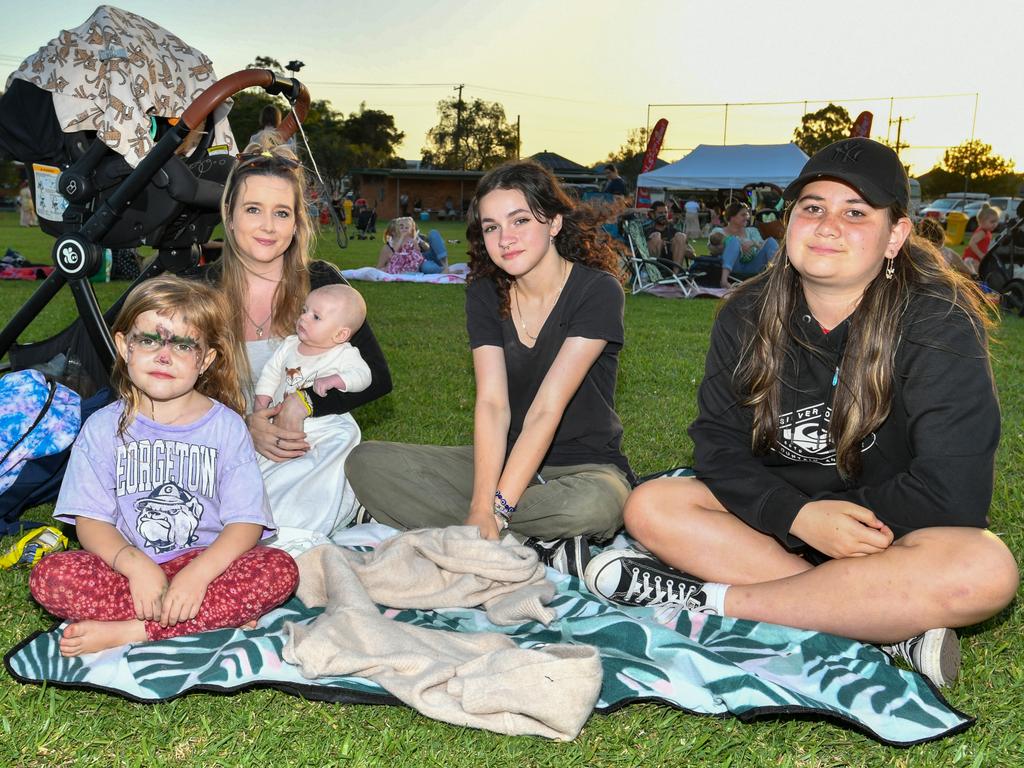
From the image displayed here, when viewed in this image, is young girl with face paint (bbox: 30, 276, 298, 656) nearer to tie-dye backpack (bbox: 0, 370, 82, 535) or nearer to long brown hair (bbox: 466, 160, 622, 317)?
tie-dye backpack (bbox: 0, 370, 82, 535)

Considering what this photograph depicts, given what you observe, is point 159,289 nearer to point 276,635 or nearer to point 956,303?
point 276,635

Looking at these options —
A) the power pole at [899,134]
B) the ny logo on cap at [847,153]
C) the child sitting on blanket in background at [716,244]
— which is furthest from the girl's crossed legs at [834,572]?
the power pole at [899,134]

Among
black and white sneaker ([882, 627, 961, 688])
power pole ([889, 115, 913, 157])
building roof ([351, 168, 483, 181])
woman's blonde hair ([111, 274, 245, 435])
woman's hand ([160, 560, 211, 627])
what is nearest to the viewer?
black and white sneaker ([882, 627, 961, 688])

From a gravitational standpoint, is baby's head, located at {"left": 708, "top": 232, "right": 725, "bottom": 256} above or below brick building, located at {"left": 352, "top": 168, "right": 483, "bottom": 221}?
below

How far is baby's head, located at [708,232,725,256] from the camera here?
51.0 ft

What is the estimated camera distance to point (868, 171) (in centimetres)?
264

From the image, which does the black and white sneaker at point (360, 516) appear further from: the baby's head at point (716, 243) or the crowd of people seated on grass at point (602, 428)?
the baby's head at point (716, 243)

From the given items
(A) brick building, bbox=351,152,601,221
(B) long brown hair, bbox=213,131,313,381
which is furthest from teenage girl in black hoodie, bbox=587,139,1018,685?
(A) brick building, bbox=351,152,601,221

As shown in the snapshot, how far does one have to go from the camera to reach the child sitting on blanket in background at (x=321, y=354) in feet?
11.6

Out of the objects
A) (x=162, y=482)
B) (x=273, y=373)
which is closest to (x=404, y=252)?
(x=273, y=373)

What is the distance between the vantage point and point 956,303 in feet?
8.79

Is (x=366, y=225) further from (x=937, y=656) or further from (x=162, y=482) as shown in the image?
(x=937, y=656)

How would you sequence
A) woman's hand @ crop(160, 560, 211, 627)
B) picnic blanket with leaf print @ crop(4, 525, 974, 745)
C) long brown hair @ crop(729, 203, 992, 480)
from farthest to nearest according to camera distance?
long brown hair @ crop(729, 203, 992, 480), woman's hand @ crop(160, 560, 211, 627), picnic blanket with leaf print @ crop(4, 525, 974, 745)

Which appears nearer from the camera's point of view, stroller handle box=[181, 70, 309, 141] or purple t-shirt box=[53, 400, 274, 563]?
purple t-shirt box=[53, 400, 274, 563]
